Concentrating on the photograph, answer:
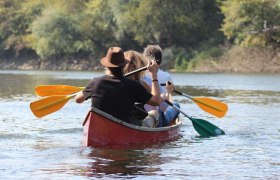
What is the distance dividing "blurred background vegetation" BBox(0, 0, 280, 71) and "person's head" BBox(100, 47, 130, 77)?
50.3 m

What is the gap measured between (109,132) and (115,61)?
146 centimetres

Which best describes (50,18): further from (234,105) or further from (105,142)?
(105,142)

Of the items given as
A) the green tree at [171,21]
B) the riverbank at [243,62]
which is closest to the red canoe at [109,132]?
the riverbank at [243,62]

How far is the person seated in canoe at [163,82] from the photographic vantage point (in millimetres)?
14578

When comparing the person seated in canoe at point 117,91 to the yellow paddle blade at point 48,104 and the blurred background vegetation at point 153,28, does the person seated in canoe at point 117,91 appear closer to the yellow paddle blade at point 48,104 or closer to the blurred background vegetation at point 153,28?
the yellow paddle blade at point 48,104

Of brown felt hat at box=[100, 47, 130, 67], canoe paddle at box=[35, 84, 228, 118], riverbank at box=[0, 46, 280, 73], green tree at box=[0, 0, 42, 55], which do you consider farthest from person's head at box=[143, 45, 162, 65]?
green tree at box=[0, 0, 42, 55]

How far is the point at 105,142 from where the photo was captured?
43.1 ft

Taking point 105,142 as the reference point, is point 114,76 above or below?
above

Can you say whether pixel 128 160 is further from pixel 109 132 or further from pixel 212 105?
pixel 212 105

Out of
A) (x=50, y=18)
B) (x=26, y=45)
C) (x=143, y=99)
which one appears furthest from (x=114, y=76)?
(x=26, y=45)

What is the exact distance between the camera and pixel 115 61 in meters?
12.2

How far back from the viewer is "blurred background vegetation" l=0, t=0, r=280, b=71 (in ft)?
209

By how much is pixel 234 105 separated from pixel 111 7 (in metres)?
53.2

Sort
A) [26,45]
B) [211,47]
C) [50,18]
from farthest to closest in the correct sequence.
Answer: [26,45] → [50,18] → [211,47]
